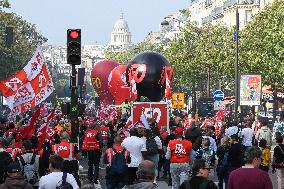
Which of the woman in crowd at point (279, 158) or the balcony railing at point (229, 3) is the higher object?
the balcony railing at point (229, 3)

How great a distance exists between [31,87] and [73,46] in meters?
1.86

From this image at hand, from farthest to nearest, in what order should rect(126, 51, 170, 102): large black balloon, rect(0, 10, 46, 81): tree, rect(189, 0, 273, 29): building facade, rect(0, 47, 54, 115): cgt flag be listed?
rect(189, 0, 273, 29): building facade
rect(0, 10, 46, 81): tree
rect(126, 51, 170, 102): large black balloon
rect(0, 47, 54, 115): cgt flag

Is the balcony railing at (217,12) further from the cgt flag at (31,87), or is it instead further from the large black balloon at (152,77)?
the cgt flag at (31,87)

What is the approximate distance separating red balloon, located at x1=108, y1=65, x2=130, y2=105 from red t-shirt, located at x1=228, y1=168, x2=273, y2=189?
2070 inches

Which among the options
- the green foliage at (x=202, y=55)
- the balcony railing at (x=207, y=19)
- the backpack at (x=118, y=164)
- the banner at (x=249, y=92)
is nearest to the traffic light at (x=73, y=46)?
the backpack at (x=118, y=164)

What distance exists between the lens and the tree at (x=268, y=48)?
62.8 m

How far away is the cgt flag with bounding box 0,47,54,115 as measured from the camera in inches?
877

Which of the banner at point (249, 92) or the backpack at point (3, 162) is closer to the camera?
the backpack at point (3, 162)

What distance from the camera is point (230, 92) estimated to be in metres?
102

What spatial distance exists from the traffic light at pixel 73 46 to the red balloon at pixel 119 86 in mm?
43853

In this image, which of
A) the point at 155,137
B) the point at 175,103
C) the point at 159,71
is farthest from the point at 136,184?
the point at 175,103

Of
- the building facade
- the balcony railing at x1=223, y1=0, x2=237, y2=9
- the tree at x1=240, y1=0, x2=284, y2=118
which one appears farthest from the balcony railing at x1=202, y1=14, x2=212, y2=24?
the tree at x1=240, y1=0, x2=284, y2=118

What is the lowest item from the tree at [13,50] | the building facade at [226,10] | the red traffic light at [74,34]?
the red traffic light at [74,34]

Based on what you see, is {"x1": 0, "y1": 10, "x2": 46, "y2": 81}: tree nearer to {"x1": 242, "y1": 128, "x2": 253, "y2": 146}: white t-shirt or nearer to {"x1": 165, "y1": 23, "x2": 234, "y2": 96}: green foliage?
{"x1": 165, "y1": 23, "x2": 234, "y2": 96}: green foliage
